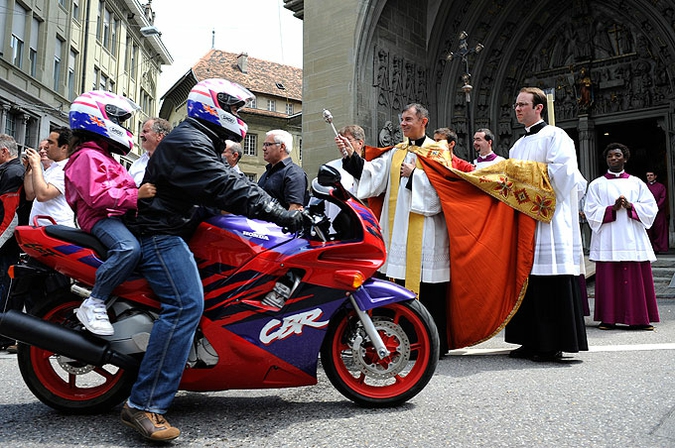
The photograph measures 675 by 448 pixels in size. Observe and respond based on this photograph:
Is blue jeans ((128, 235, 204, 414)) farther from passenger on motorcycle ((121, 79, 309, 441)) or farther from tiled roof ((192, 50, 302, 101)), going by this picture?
tiled roof ((192, 50, 302, 101))

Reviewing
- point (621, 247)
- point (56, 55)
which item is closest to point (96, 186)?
point (621, 247)

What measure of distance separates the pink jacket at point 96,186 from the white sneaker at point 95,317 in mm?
431

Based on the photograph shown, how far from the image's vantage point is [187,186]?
277cm

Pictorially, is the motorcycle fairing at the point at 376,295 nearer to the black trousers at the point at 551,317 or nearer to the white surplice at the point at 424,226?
the white surplice at the point at 424,226

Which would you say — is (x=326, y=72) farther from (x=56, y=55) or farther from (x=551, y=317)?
(x=56, y=55)

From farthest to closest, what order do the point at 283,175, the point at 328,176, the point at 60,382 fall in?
the point at 283,175
the point at 60,382
the point at 328,176

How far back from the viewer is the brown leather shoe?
250cm

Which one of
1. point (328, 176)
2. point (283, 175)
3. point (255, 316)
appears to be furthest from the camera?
point (283, 175)

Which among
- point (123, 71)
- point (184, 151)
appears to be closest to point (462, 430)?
point (184, 151)

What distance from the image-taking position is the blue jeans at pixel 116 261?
272 centimetres

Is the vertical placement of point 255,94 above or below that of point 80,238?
above

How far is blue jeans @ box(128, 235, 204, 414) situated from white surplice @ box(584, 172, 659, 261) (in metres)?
5.77

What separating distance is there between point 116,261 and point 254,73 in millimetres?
49469

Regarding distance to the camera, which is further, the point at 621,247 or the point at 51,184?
the point at 621,247
